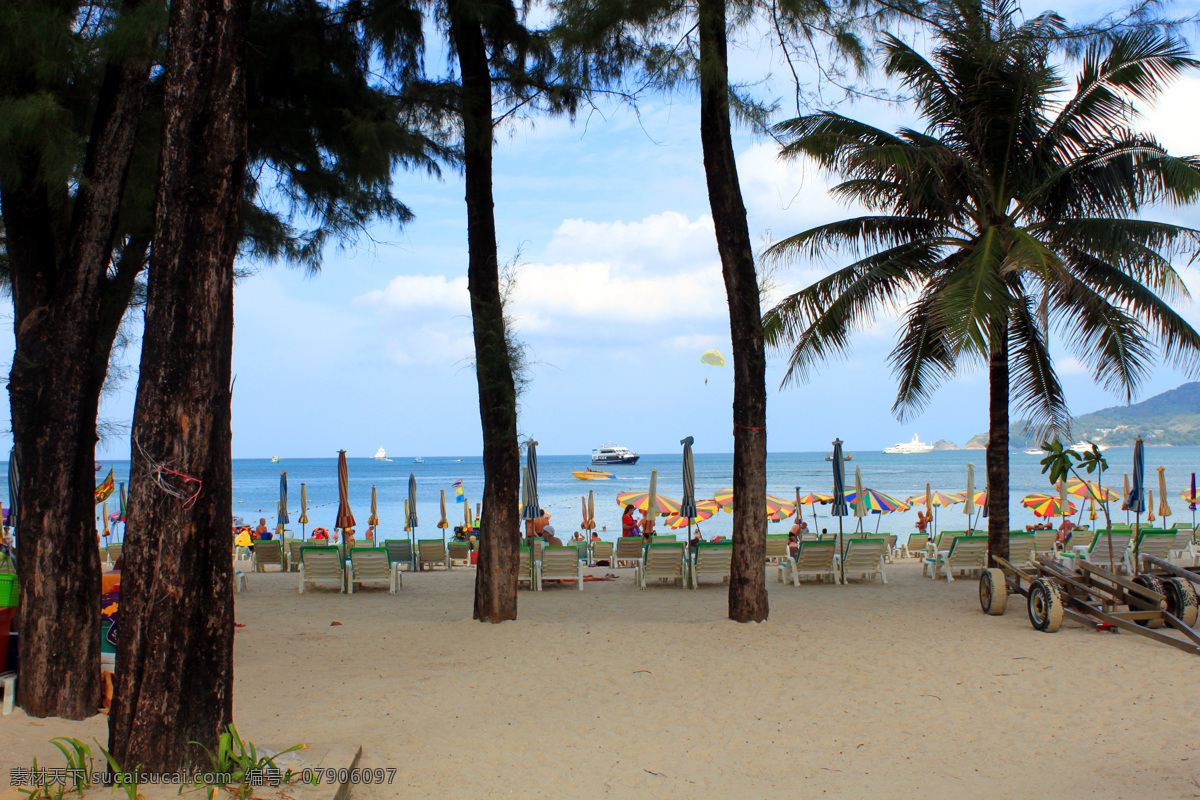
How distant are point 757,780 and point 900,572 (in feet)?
34.0

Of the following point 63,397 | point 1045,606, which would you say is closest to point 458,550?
point 1045,606

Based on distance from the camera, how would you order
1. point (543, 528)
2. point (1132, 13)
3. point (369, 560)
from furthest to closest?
point (543, 528), point (369, 560), point (1132, 13)

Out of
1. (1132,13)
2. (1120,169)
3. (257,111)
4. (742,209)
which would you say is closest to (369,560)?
(257,111)

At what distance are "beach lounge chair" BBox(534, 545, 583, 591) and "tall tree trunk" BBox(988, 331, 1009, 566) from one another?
545cm

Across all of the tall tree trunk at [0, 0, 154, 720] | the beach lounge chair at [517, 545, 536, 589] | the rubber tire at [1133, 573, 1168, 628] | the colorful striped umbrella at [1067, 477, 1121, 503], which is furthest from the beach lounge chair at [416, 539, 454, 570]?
the rubber tire at [1133, 573, 1168, 628]

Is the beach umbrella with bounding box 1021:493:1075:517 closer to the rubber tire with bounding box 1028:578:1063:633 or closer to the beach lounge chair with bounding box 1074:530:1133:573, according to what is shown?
the beach lounge chair with bounding box 1074:530:1133:573

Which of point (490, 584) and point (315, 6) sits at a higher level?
point (315, 6)

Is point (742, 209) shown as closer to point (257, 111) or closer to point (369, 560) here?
point (257, 111)

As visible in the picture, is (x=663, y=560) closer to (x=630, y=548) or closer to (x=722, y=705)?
(x=630, y=548)

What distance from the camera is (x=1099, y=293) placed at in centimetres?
949

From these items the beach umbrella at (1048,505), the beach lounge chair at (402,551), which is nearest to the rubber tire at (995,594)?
the beach lounge chair at (402,551)

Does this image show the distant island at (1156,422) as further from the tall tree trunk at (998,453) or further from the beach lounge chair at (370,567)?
the beach lounge chair at (370,567)

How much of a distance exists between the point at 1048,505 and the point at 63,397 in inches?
805

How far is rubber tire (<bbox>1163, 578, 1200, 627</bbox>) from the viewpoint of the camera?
7.44 m
